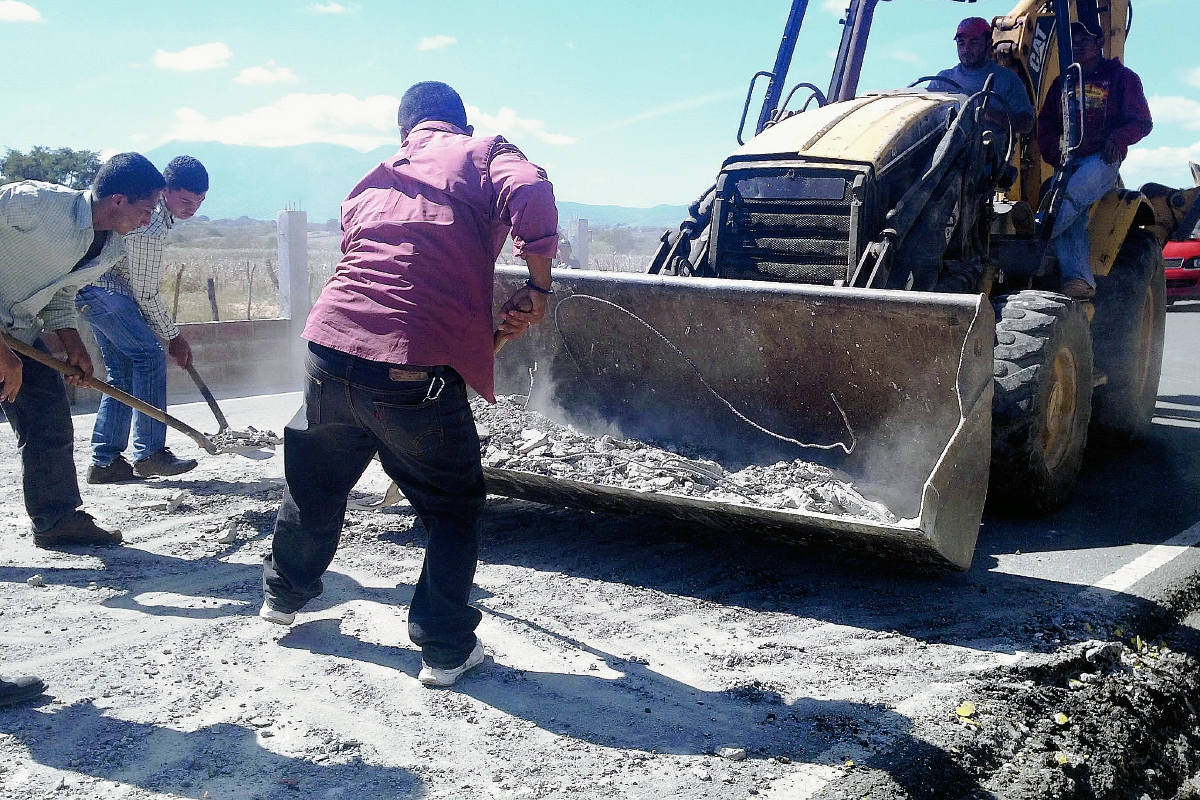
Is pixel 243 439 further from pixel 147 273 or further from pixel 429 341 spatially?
pixel 429 341

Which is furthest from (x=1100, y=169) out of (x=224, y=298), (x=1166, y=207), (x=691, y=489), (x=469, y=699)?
(x=224, y=298)

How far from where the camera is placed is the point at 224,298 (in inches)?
932

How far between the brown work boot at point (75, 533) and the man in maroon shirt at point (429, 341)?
1747 millimetres

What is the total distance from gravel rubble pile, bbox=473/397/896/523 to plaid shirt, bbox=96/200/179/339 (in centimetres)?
203

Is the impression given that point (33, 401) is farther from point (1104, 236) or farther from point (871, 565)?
point (1104, 236)

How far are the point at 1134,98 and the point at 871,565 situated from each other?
4301 mm

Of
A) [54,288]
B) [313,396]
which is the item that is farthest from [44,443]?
[313,396]

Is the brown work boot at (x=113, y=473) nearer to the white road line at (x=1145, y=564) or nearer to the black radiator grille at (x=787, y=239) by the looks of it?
the black radiator grille at (x=787, y=239)

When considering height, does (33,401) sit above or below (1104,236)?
below

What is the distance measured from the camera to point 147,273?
596 centimetres

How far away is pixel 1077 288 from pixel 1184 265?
12455mm

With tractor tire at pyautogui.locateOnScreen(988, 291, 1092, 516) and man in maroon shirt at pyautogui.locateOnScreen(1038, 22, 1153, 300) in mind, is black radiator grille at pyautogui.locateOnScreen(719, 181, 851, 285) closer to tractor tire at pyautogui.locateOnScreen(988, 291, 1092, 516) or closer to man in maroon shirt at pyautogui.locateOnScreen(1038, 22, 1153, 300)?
tractor tire at pyautogui.locateOnScreen(988, 291, 1092, 516)

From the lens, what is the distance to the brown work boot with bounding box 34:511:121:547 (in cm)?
462

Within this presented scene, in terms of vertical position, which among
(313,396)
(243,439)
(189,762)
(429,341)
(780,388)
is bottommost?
(189,762)
